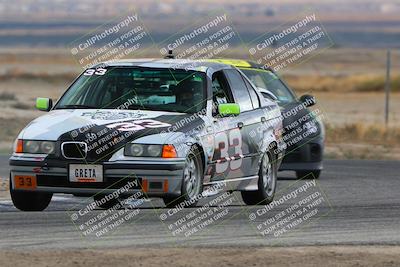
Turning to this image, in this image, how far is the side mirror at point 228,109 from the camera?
1360 centimetres

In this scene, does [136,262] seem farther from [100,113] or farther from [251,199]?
[251,199]

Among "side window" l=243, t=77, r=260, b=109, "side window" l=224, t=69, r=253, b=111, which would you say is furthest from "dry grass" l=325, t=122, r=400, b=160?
"side window" l=224, t=69, r=253, b=111

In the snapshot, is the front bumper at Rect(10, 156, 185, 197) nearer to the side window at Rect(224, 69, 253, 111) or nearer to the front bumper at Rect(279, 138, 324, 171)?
the side window at Rect(224, 69, 253, 111)

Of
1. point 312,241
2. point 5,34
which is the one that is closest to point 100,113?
point 312,241

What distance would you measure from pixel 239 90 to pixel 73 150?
8.84 feet

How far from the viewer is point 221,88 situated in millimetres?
14492

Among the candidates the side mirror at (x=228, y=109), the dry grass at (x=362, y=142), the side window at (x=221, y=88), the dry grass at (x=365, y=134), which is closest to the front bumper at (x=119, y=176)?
the side mirror at (x=228, y=109)

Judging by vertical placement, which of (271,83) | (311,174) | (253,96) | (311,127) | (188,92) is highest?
(188,92)

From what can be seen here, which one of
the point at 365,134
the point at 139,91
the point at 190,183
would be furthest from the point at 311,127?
the point at 365,134

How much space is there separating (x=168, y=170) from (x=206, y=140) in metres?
0.88

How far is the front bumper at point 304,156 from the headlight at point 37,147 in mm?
6080

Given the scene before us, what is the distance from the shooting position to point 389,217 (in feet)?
42.9

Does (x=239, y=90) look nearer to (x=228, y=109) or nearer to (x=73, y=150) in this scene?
(x=228, y=109)

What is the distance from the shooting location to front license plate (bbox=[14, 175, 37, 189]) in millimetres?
12734
